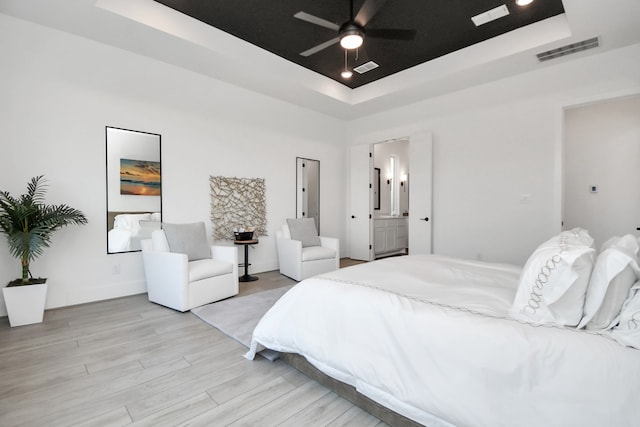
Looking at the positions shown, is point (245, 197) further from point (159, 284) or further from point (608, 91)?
point (608, 91)

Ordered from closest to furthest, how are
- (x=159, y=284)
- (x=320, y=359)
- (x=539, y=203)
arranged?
(x=320, y=359) < (x=159, y=284) < (x=539, y=203)

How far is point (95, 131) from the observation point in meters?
3.44

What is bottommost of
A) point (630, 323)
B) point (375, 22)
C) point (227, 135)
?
point (630, 323)

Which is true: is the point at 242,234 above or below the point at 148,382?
above

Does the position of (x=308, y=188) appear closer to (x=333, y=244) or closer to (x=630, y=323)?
(x=333, y=244)

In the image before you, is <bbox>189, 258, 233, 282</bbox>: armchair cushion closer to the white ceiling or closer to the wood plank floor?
the wood plank floor

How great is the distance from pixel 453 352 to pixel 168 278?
9.50ft

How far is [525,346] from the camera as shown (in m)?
1.13

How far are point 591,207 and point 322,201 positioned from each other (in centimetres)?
435

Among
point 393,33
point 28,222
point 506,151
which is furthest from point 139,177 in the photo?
point 506,151

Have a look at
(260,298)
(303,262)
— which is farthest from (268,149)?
(260,298)

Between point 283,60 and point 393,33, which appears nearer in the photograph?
point 393,33

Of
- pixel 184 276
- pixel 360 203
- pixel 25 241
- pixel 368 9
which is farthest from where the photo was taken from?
pixel 360 203

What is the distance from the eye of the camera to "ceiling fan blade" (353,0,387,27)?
7.99ft
